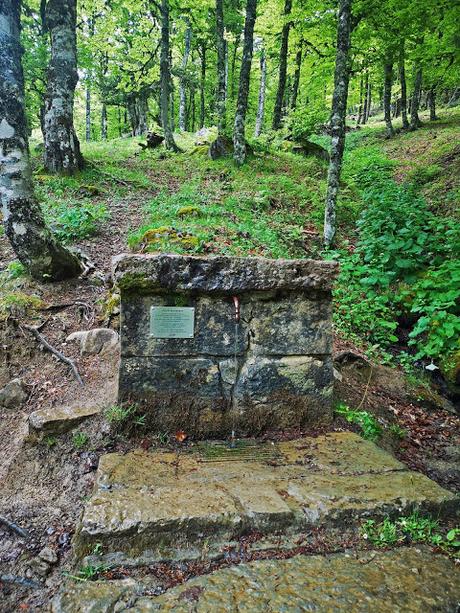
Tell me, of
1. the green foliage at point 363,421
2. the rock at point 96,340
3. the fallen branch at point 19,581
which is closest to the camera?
the fallen branch at point 19,581

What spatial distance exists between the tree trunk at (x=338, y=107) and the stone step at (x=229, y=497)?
598cm

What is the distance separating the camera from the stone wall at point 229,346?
121 inches

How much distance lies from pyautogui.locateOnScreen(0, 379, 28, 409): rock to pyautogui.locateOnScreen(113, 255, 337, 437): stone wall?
5.11 ft

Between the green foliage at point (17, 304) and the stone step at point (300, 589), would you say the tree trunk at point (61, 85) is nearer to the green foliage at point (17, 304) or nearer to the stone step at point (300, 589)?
the green foliage at point (17, 304)

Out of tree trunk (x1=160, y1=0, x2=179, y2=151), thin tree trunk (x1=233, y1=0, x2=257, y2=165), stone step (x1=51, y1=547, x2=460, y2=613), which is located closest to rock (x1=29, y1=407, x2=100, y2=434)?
stone step (x1=51, y1=547, x2=460, y2=613)

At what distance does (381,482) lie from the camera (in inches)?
101

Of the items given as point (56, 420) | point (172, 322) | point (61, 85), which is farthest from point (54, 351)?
point (61, 85)

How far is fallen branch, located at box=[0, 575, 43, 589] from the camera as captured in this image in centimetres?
202

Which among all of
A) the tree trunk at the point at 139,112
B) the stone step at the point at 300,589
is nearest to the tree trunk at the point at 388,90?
the tree trunk at the point at 139,112

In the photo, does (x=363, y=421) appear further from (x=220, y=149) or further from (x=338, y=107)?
(x=220, y=149)

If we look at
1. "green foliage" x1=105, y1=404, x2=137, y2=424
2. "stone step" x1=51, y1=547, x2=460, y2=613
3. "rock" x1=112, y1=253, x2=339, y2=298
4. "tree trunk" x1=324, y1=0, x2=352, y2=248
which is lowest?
"stone step" x1=51, y1=547, x2=460, y2=613

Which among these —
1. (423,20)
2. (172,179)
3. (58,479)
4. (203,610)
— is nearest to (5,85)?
(58,479)

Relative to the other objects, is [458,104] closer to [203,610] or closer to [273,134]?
[273,134]

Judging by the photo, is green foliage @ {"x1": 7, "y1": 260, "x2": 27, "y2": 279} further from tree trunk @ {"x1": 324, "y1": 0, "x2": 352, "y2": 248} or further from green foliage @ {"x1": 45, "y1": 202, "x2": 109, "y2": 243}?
tree trunk @ {"x1": 324, "y1": 0, "x2": 352, "y2": 248}
